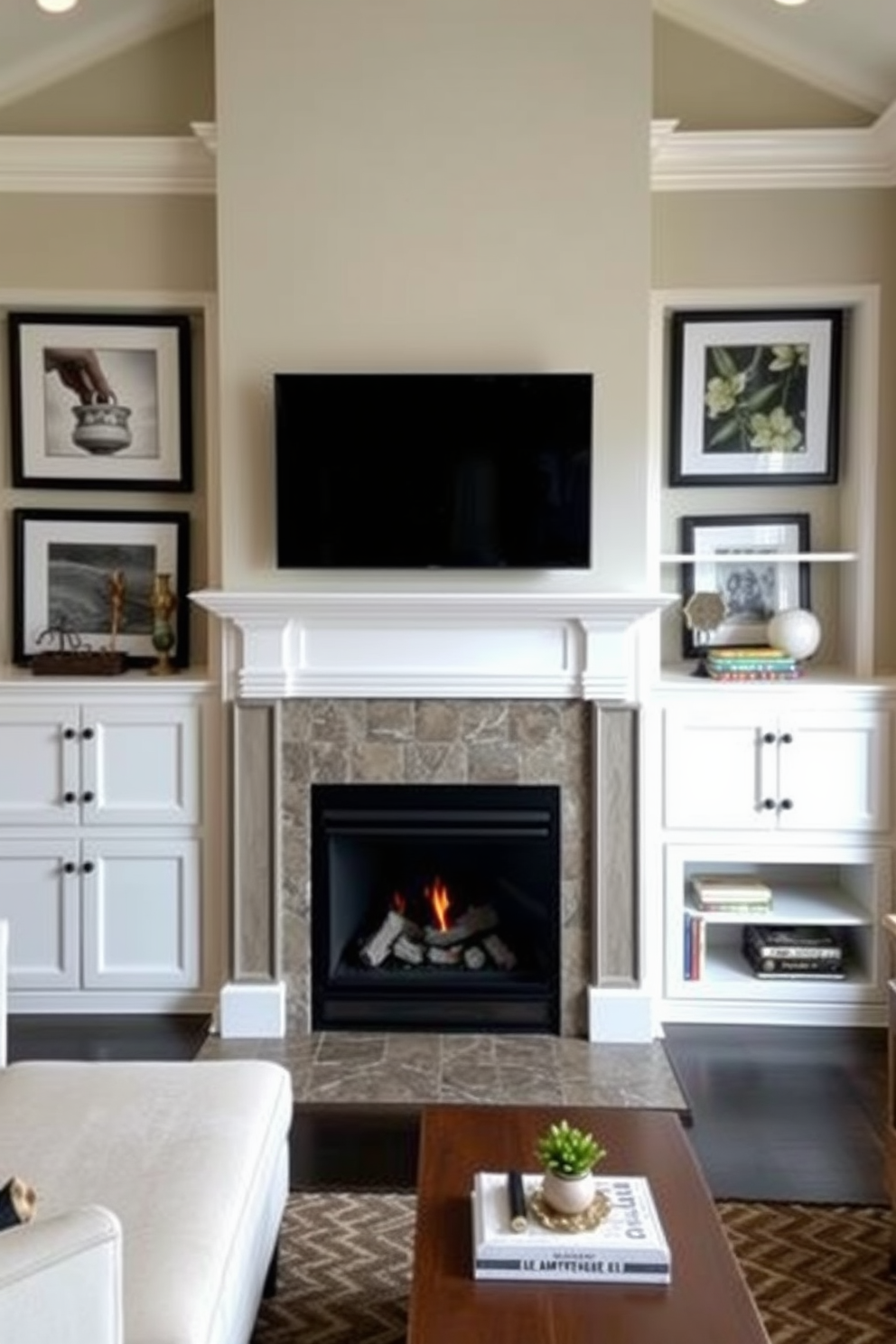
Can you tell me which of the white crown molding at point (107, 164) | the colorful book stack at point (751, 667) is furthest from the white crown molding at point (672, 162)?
the colorful book stack at point (751, 667)

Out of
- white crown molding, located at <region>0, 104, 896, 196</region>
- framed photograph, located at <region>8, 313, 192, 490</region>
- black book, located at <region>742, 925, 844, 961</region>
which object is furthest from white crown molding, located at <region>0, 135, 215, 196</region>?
black book, located at <region>742, 925, 844, 961</region>

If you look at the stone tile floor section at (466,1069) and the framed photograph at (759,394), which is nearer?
the stone tile floor section at (466,1069)

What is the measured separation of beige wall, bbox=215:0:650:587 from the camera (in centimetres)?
401

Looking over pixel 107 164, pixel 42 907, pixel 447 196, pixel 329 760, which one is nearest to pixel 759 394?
pixel 447 196

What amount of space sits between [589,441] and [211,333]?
4.62 ft

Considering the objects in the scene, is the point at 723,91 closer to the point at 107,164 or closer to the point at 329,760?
the point at 107,164

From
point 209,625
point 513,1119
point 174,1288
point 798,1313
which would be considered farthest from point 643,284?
point 174,1288

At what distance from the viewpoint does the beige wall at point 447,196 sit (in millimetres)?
4012

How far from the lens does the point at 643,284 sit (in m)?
4.04

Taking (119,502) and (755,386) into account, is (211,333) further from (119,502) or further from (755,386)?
(755,386)

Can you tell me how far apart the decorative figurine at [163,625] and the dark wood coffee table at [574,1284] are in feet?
8.02

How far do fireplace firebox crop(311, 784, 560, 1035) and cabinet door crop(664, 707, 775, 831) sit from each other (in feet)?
1.46

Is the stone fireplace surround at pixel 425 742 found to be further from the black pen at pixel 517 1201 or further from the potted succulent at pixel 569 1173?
the potted succulent at pixel 569 1173

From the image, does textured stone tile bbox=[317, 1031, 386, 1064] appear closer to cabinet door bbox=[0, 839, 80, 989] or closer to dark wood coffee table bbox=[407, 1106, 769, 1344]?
cabinet door bbox=[0, 839, 80, 989]
